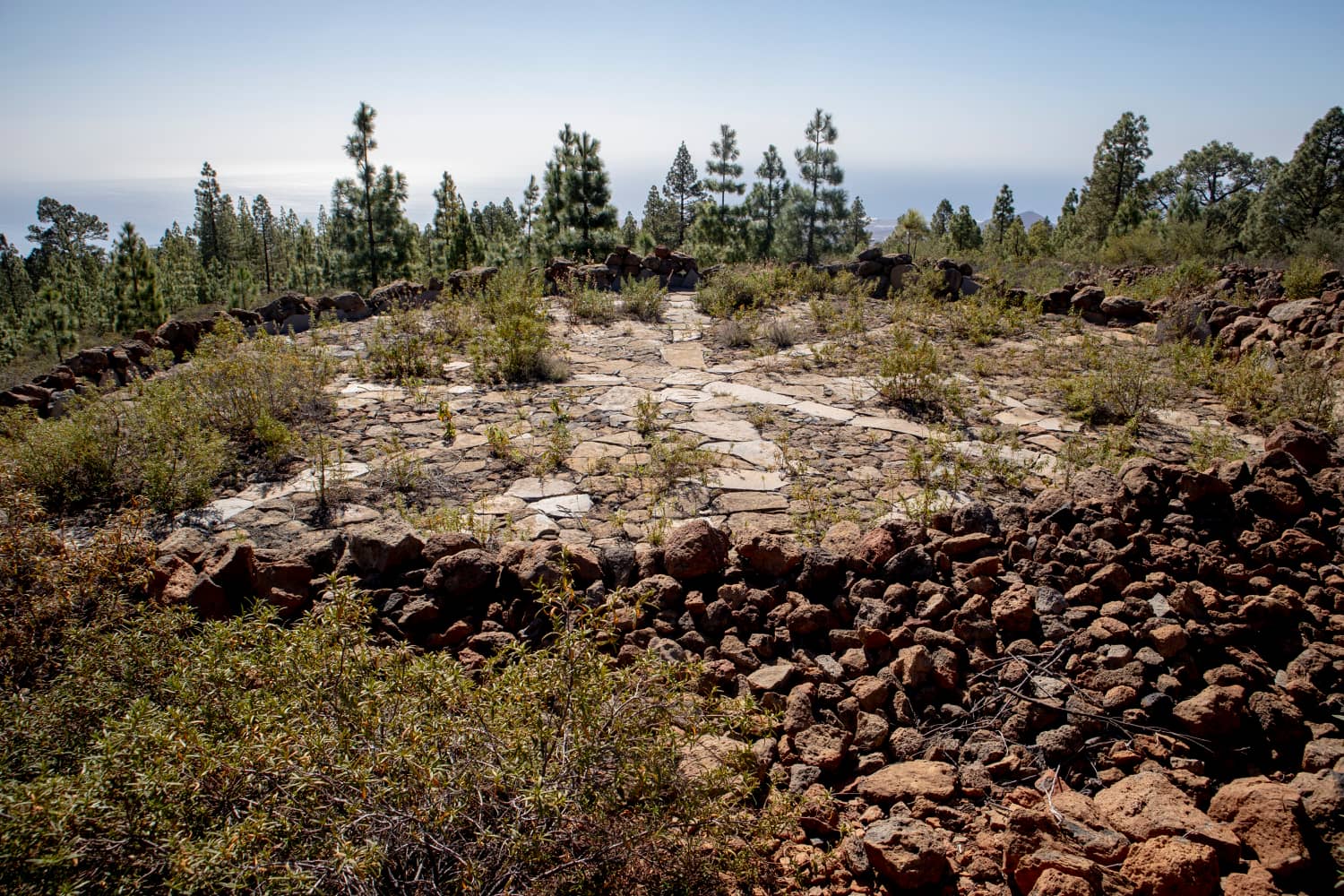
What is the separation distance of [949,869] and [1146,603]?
4.73 ft

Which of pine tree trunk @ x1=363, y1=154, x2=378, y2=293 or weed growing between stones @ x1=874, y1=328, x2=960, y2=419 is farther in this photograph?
pine tree trunk @ x1=363, y1=154, x2=378, y2=293

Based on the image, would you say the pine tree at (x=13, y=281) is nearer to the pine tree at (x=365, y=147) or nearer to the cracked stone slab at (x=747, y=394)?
the pine tree at (x=365, y=147)

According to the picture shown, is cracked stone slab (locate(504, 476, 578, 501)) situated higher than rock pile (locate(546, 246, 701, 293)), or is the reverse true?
rock pile (locate(546, 246, 701, 293))

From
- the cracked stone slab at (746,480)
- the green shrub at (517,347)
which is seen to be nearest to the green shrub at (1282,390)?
the cracked stone slab at (746,480)

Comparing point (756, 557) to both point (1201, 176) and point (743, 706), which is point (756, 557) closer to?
point (743, 706)

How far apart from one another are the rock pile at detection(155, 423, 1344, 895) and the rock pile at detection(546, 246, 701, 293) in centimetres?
716

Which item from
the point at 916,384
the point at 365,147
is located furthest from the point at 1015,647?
the point at 365,147

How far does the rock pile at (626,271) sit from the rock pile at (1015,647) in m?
7.16

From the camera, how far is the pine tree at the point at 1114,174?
1325 inches

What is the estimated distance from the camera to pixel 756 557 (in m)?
3.27

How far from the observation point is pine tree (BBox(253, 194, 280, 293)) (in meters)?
53.7

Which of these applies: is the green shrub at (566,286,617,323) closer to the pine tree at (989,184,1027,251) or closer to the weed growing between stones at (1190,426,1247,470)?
the weed growing between stones at (1190,426,1247,470)

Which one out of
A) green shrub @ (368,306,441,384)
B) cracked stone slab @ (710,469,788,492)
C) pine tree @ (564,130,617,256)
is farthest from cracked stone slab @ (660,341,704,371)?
pine tree @ (564,130,617,256)

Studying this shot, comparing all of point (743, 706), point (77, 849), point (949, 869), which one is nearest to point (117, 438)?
point (77, 849)
